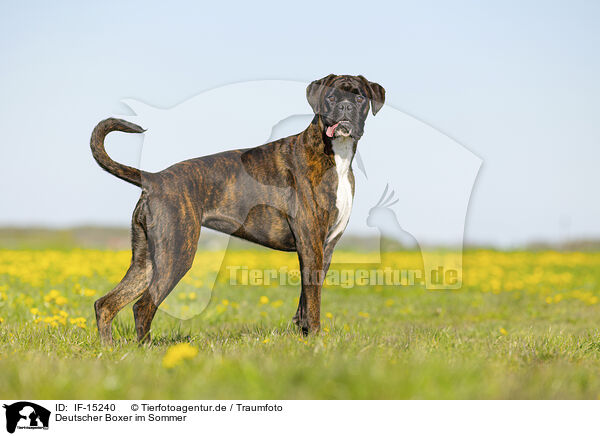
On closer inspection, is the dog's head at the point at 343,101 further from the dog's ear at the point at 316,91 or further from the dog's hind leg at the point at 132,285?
the dog's hind leg at the point at 132,285

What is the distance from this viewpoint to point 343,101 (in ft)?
15.2

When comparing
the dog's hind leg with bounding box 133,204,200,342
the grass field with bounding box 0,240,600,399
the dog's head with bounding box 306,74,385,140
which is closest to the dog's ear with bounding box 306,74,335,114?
the dog's head with bounding box 306,74,385,140

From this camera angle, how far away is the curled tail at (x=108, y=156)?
450cm

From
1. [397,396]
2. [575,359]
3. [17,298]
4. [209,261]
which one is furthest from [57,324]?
[575,359]

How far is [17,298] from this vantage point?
755 cm

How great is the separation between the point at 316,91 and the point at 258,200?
3.75 ft

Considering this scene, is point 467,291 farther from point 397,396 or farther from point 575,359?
point 397,396

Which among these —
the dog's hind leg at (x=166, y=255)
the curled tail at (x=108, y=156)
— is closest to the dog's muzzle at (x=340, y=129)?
the dog's hind leg at (x=166, y=255)

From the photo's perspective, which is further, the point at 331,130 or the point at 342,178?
the point at 342,178

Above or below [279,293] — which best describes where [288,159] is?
above
